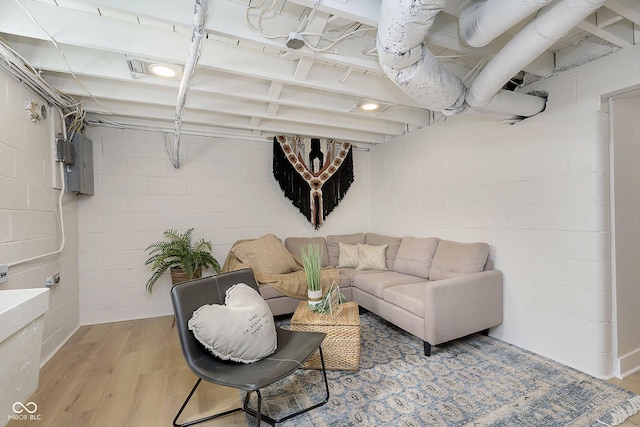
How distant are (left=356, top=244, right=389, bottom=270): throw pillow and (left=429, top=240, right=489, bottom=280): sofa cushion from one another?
2.35ft

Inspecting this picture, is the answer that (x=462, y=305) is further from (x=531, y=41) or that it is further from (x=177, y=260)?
(x=177, y=260)

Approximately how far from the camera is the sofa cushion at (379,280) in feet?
9.64

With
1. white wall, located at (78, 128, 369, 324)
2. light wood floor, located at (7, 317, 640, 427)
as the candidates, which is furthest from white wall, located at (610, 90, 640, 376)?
white wall, located at (78, 128, 369, 324)

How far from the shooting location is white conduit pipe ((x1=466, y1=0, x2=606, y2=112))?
124 cm

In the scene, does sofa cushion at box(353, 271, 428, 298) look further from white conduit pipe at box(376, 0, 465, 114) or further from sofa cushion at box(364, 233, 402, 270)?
white conduit pipe at box(376, 0, 465, 114)

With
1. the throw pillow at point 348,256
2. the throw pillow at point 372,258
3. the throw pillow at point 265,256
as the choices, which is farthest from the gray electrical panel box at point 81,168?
the throw pillow at point 372,258

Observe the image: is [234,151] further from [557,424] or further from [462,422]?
[557,424]

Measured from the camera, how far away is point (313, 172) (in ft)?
13.4

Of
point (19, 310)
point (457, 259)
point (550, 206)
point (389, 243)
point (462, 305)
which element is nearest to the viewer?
point (19, 310)

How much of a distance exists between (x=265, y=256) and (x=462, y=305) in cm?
204

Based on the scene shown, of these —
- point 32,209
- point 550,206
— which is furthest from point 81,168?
point 550,206

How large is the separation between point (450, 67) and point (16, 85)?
3.23 metres

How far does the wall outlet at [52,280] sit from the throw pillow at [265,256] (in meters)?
1.58

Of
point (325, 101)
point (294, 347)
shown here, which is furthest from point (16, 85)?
point (294, 347)
